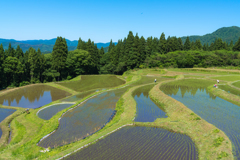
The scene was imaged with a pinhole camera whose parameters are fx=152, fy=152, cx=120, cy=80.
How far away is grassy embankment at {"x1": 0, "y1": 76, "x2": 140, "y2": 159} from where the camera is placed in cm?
933

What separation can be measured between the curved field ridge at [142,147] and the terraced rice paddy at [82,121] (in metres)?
2.37

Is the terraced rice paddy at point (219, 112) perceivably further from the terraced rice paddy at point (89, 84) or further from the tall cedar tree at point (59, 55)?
the tall cedar tree at point (59, 55)

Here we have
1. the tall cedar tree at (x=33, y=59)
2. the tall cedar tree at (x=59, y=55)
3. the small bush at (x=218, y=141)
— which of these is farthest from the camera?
the tall cedar tree at (x=59, y=55)

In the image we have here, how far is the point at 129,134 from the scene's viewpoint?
11.5 meters

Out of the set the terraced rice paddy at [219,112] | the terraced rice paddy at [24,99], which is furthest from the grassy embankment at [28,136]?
the terraced rice paddy at [219,112]

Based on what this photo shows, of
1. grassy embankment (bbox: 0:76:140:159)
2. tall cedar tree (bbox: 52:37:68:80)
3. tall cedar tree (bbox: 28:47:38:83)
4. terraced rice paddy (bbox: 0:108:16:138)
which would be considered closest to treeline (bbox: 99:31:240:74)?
tall cedar tree (bbox: 52:37:68:80)

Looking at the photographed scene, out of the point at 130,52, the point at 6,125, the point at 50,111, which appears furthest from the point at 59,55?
the point at 6,125

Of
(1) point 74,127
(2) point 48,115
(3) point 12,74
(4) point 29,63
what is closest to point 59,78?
(4) point 29,63

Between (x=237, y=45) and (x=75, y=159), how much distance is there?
256ft

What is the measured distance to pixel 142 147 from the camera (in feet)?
31.3

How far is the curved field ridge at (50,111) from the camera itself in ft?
54.9

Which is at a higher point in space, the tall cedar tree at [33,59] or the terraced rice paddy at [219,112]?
the tall cedar tree at [33,59]

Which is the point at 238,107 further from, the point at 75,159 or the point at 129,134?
the point at 75,159

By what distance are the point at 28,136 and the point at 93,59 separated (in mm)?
47972
